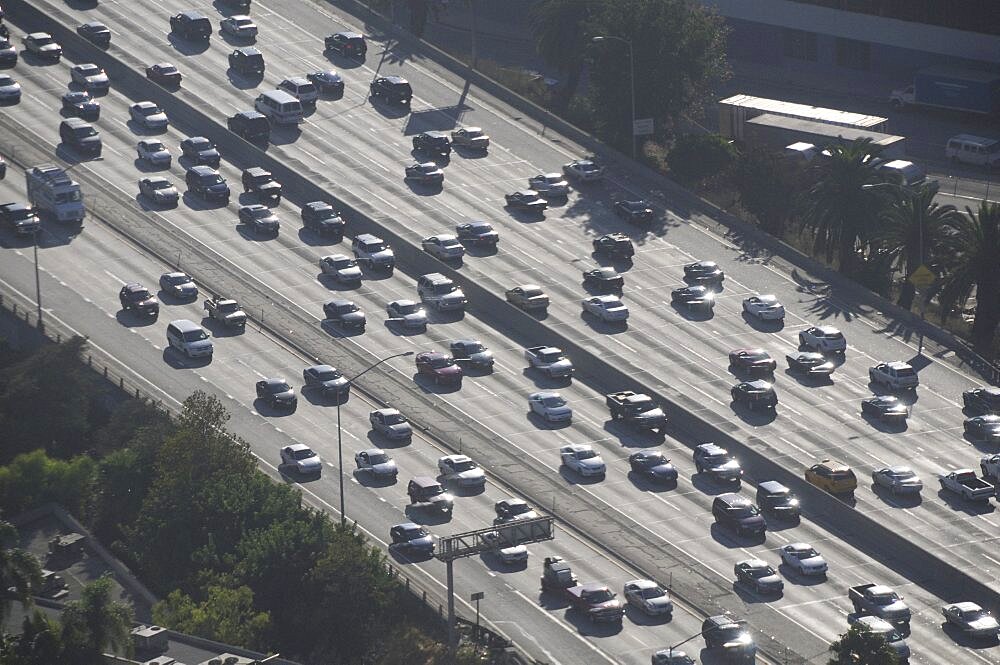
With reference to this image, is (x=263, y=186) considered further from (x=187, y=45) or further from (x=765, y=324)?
(x=765, y=324)

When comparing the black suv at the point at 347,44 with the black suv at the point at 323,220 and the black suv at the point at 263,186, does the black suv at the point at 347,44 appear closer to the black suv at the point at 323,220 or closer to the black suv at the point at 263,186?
the black suv at the point at 263,186

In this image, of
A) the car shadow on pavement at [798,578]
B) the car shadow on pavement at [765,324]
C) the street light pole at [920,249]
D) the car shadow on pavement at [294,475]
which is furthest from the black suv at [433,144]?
the car shadow on pavement at [798,578]

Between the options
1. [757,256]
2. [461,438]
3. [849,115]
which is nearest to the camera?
[461,438]

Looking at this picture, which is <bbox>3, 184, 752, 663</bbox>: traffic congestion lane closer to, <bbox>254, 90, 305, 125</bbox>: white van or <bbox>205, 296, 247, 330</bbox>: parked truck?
<bbox>205, 296, 247, 330</bbox>: parked truck

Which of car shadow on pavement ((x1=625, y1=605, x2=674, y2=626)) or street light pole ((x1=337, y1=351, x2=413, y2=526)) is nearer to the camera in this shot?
car shadow on pavement ((x1=625, y1=605, x2=674, y2=626))

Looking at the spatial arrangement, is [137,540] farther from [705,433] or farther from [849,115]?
[849,115]

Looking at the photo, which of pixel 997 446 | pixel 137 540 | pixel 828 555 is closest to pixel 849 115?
pixel 997 446

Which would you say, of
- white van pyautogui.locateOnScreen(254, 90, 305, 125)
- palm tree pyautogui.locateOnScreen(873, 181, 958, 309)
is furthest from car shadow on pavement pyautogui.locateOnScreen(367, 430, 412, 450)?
white van pyautogui.locateOnScreen(254, 90, 305, 125)
